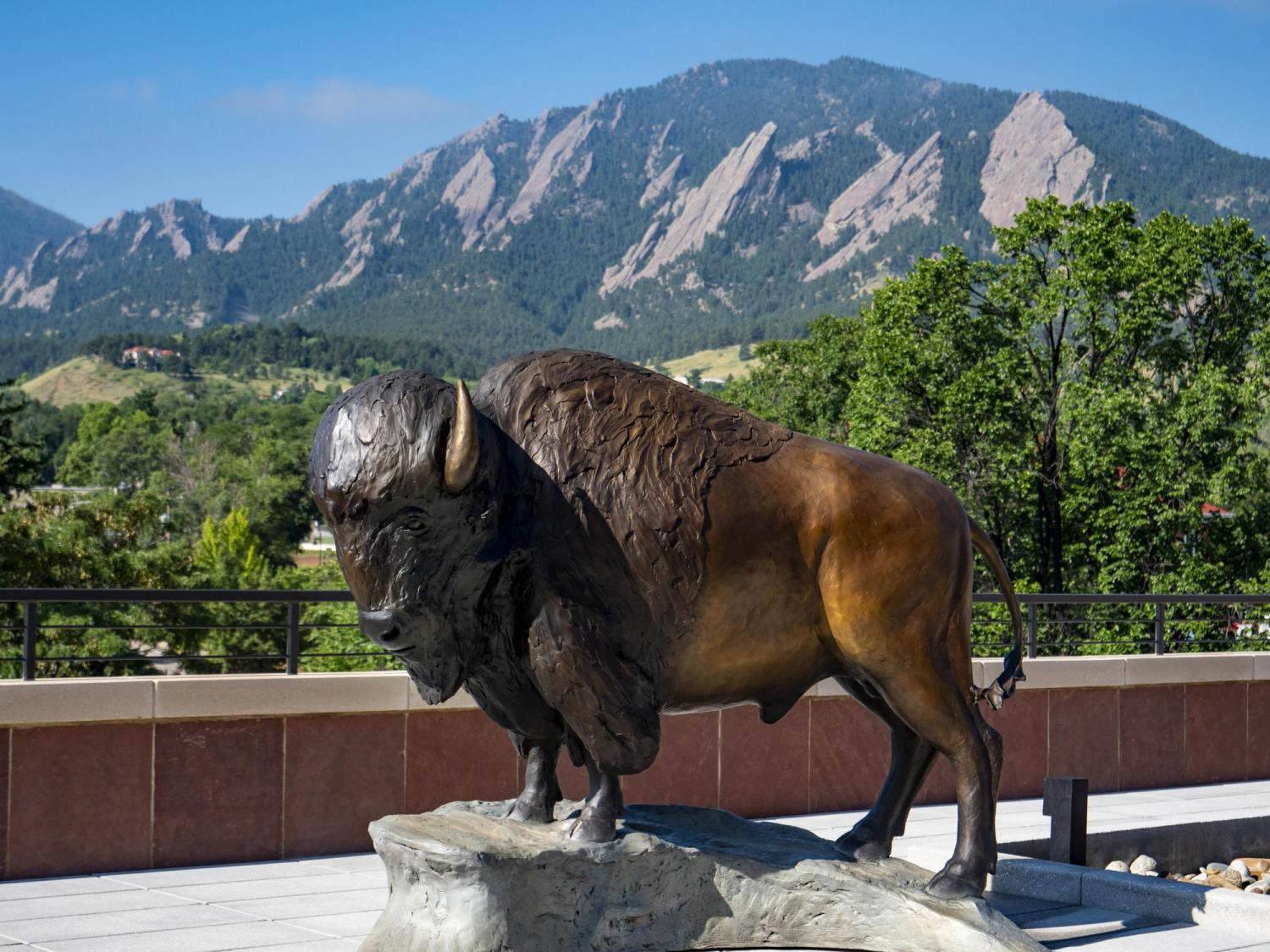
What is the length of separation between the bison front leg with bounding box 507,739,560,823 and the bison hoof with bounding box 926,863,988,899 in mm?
1478

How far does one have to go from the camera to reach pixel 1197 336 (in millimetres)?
31938

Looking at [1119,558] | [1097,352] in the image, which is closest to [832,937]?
[1119,558]

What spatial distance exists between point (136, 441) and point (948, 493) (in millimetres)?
101184

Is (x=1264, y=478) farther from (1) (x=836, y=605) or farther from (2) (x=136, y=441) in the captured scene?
(2) (x=136, y=441)

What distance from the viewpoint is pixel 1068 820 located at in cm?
792

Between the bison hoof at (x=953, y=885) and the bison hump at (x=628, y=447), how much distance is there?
1.49 m

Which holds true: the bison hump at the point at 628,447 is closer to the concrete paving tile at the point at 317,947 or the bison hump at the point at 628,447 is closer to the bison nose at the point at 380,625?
the bison nose at the point at 380,625

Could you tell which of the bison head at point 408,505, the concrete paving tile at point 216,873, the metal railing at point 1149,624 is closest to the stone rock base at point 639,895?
the bison head at point 408,505

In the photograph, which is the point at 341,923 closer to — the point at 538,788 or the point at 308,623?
the point at 538,788

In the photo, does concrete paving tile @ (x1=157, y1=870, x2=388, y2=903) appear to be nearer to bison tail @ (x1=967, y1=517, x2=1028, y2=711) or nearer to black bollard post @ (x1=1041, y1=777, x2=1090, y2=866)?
bison tail @ (x1=967, y1=517, x2=1028, y2=711)

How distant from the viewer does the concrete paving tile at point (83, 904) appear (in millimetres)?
6941

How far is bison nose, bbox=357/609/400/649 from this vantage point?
4.91 metres

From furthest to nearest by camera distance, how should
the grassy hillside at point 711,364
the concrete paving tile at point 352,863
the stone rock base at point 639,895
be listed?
the grassy hillside at point 711,364, the concrete paving tile at point 352,863, the stone rock base at point 639,895

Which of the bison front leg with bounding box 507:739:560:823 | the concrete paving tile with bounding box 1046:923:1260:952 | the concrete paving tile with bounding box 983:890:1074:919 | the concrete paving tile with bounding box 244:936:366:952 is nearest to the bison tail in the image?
the concrete paving tile with bounding box 1046:923:1260:952
